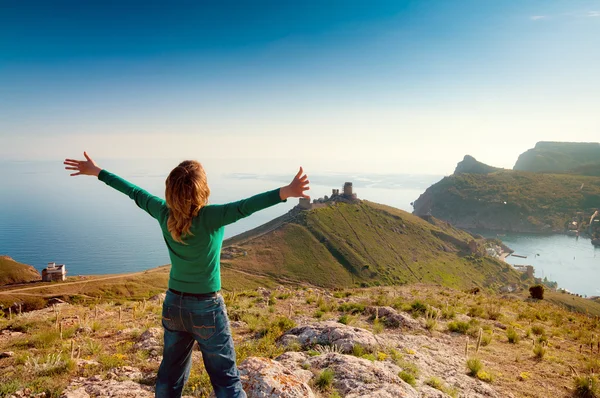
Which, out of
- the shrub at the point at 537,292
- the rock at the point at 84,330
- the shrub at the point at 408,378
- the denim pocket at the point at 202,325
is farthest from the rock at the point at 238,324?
the shrub at the point at 537,292

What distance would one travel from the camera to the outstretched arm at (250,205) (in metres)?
3.37

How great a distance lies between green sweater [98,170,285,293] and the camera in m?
3.42

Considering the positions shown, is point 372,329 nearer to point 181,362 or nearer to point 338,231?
point 181,362

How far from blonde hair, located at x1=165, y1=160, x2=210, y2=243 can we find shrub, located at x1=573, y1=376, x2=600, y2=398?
8.14m

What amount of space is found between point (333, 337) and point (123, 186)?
5.23m

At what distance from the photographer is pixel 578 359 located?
29.3ft

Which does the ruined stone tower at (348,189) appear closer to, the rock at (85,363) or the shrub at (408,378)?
the shrub at (408,378)

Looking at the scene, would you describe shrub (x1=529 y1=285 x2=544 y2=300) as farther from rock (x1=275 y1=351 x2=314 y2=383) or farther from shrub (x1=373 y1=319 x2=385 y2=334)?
rock (x1=275 y1=351 x2=314 y2=383)

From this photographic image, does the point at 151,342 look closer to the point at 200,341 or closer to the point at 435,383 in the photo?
the point at 200,341

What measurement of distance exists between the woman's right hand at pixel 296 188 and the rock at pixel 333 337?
4.44 meters

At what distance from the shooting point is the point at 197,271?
3555mm

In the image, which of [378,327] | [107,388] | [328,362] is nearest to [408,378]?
[328,362]

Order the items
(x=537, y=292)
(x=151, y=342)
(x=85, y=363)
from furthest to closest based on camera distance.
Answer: (x=537, y=292)
(x=151, y=342)
(x=85, y=363)

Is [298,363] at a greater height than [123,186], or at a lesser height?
lesser
